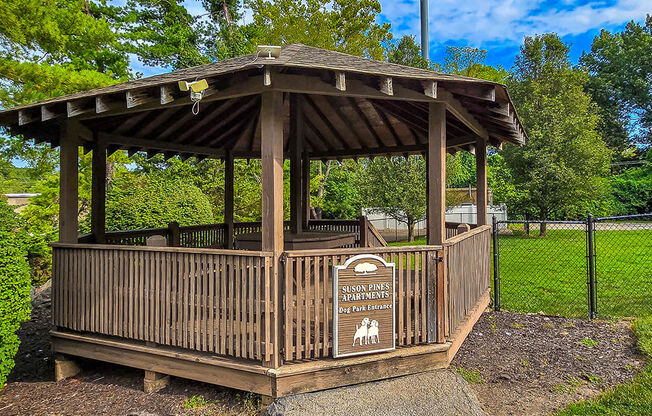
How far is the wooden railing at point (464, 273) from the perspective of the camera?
437 cm

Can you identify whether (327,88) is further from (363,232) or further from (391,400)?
(363,232)

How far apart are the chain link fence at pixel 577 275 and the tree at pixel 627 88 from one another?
83.1 feet

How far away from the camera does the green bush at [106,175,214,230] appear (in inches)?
387

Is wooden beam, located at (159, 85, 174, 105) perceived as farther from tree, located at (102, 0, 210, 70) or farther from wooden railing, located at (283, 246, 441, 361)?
tree, located at (102, 0, 210, 70)

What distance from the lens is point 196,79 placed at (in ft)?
12.0

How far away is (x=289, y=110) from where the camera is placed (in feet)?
21.3

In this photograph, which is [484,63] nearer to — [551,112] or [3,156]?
[551,112]

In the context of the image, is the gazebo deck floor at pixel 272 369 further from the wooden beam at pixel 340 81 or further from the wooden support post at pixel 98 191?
the wooden beam at pixel 340 81

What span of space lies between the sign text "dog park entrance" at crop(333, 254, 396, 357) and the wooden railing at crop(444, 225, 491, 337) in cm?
71

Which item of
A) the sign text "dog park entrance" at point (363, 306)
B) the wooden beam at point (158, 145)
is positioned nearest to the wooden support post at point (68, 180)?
the wooden beam at point (158, 145)

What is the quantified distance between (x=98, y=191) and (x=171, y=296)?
2.98 meters

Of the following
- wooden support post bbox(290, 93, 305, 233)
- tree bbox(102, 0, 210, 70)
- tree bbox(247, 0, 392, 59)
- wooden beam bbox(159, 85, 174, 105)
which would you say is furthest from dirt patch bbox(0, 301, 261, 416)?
tree bbox(247, 0, 392, 59)

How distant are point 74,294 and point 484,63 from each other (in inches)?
1108

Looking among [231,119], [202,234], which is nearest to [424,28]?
[231,119]
